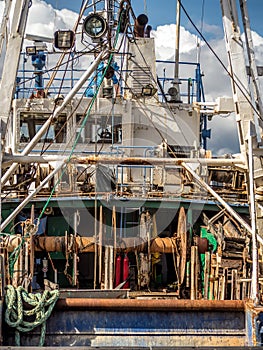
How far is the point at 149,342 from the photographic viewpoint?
6.14 metres

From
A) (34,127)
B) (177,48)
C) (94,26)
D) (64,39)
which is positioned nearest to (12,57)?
(64,39)

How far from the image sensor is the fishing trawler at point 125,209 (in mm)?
A: 6121

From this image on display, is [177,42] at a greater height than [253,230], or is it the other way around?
[177,42]

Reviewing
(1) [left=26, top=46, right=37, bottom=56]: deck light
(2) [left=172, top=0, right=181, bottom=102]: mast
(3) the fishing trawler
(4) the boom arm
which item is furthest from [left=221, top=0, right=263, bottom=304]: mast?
(1) [left=26, top=46, right=37, bottom=56]: deck light

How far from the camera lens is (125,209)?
458 inches

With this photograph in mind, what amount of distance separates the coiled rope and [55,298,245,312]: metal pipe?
136 mm

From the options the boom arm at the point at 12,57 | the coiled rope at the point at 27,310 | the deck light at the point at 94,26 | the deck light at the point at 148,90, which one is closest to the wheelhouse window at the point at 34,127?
the deck light at the point at 148,90

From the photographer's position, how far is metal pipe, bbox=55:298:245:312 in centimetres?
605

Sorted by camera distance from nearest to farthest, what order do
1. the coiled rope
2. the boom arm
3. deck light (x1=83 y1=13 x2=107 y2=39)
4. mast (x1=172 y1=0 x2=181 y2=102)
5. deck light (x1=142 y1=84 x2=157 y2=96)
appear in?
the coiled rope
the boom arm
deck light (x1=83 y1=13 x2=107 y2=39)
deck light (x1=142 y1=84 x2=157 y2=96)
mast (x1=172 y1=0 x2=181 y2=102)

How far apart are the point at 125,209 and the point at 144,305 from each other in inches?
221

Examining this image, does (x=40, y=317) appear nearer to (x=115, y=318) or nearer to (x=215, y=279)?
(x=115, y=318)

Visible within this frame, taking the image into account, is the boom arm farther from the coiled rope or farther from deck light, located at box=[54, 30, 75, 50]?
the coiled rope

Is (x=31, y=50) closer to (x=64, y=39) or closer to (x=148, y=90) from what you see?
(x=148, y=90)

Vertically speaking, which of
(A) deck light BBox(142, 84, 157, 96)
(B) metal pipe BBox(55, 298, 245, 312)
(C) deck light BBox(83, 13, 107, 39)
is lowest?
(B) metal pipe BBox(55, 298, 245, 312)
